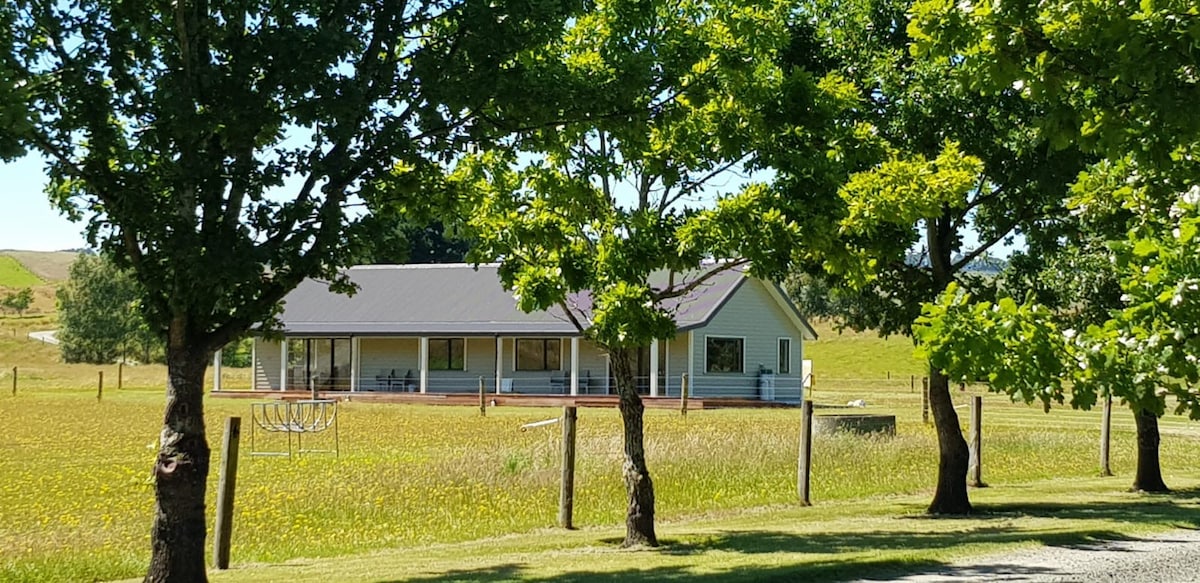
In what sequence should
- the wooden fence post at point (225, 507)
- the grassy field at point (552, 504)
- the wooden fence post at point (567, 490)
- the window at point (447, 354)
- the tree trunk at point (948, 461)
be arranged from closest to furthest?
the grassy field at point (552, 504)
the wooden fence post at point (225, 507)
the wooden fence post at point (567, 490)
the tree trunk at point (948, 461)
the window at point (447, 354)

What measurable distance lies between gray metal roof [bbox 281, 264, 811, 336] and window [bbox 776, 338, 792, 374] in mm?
956

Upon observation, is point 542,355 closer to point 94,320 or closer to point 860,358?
point 860,358

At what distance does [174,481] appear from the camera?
1085cm

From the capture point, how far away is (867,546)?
1423 centimetres

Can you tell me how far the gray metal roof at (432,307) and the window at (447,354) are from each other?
174 cm

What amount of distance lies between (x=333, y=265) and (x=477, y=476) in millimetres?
9180

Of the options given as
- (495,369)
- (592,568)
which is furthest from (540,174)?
(495,369)

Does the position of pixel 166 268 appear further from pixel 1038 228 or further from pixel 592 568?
pixel 1038 228

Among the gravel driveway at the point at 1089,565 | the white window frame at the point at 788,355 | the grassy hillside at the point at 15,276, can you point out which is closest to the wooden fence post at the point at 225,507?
the gravel driveway at the point at 1089,565

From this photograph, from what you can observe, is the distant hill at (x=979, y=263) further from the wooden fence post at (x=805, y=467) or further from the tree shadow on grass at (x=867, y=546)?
the tree shadow on grass at (x=867, y=546)

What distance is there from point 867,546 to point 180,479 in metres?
7.02

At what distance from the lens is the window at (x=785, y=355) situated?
50.8 meters

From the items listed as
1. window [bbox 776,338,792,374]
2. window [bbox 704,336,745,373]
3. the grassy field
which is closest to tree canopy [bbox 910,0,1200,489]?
the grassy field

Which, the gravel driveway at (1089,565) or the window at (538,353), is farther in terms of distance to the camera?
the window at (538,353)
